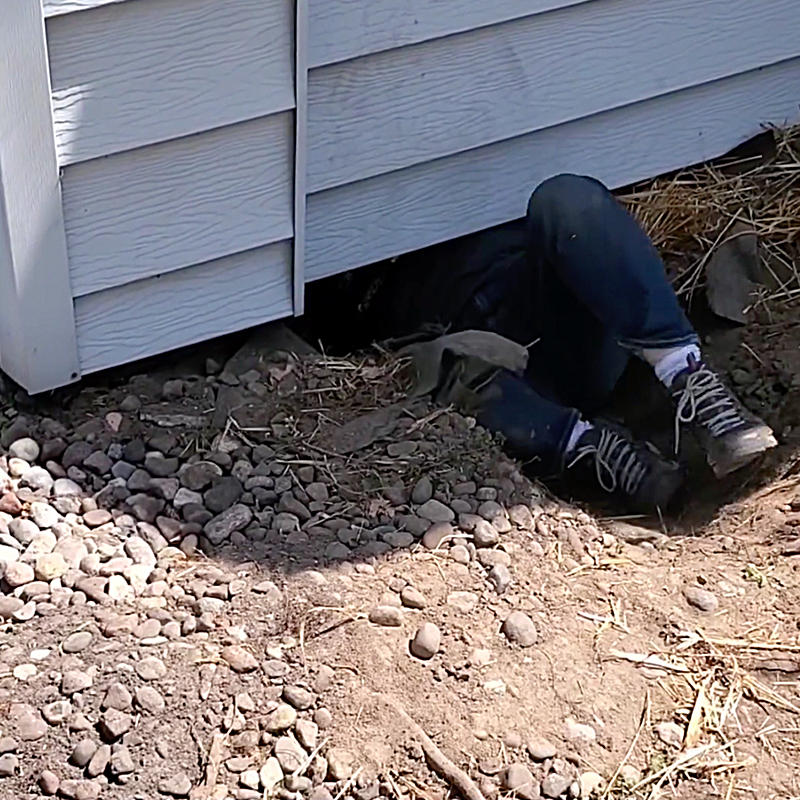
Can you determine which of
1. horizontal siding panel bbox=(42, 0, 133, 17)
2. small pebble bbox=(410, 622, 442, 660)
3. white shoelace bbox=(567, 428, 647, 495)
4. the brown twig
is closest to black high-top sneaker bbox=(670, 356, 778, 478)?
white shoelace bbox=(567, 428, 647, 495)

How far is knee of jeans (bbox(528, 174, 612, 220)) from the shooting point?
8.46 feet

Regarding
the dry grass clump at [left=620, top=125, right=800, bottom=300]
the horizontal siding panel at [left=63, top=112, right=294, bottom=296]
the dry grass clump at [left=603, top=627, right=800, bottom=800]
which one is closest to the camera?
the dry grass clump at [left=603, top=627, right=800, bottom=800]

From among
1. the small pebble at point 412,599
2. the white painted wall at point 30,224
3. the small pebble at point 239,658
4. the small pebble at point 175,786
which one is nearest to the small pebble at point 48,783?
the small pebble at point 175,786

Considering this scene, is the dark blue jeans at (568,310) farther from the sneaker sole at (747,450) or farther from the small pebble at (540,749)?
the small pebble at (540,749)

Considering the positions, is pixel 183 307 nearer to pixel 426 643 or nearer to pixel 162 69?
pixel 162 69

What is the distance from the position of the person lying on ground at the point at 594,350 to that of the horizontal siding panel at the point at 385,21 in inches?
13.6

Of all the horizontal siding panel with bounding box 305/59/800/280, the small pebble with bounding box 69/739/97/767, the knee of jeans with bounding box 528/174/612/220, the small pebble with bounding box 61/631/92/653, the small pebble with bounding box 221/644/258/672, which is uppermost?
the knee of jeans with bounding box 528/174/612/220

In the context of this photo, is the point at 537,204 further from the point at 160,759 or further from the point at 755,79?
the point at 160,759

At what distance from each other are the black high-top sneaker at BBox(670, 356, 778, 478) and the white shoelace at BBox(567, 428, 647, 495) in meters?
0.11

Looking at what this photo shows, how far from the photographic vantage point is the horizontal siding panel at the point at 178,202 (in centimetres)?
229

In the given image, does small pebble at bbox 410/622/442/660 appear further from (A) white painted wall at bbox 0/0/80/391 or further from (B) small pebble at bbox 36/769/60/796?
(A) white painted wall at bbox 0/0/80/391

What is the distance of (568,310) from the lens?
8.94 feet

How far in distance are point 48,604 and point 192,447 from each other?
1.38 feet

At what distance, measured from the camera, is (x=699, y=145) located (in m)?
3.20
